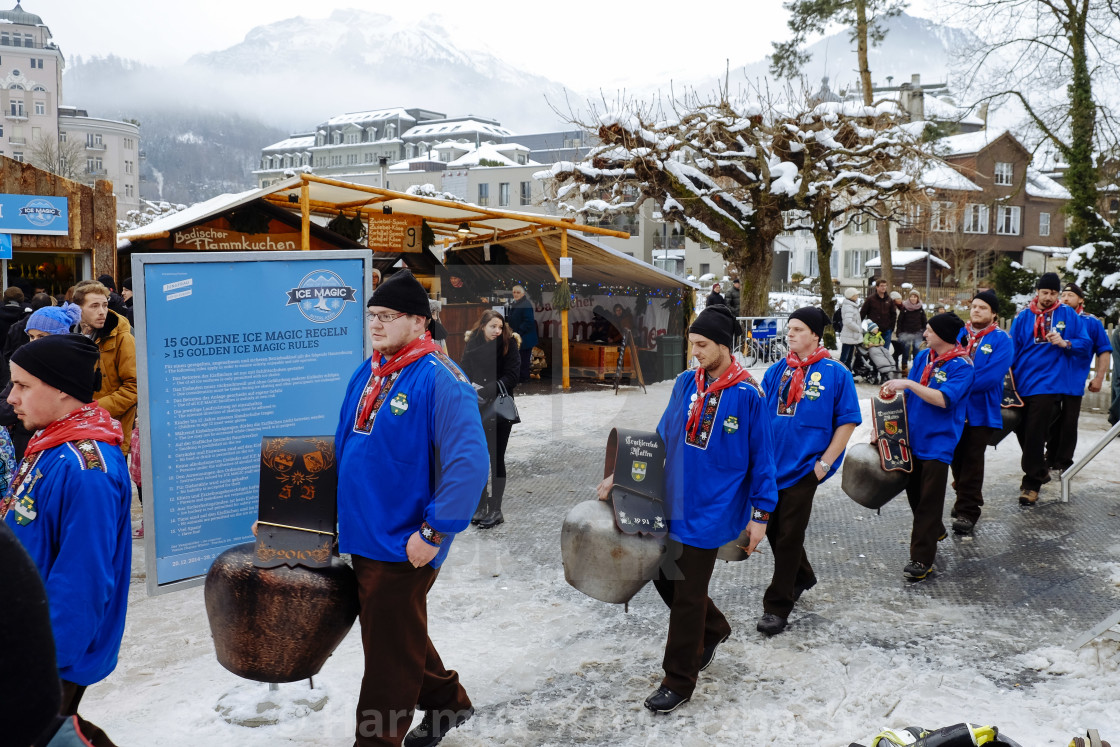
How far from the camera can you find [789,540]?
15.9ft

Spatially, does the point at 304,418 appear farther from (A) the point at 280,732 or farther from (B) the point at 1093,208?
(B) the point at 1093,208

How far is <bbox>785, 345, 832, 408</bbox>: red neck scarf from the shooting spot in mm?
5000

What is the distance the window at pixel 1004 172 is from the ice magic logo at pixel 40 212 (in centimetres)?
5219

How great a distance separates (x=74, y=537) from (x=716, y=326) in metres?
2.65

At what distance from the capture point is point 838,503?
797 cm

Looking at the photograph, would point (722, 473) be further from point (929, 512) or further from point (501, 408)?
point (501, 408)

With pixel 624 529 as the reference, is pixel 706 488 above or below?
above

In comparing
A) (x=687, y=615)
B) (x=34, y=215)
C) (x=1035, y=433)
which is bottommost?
(x=687, y=615)

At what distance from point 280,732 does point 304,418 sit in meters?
1.51

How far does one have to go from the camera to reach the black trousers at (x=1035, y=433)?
7.78 m

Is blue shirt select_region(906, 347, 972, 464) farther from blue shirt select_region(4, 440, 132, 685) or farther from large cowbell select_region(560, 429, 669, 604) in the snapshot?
blue shirt select_region(4, 440, 132, 685)

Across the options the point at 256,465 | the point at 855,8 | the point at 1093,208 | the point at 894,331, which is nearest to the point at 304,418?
the point at 256,465

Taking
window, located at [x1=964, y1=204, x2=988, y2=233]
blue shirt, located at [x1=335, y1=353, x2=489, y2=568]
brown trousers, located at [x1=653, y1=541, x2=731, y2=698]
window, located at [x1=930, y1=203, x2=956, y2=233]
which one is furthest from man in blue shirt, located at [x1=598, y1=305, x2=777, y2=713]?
window, located at [x1=964, y1=204, x2=988, y2=233]

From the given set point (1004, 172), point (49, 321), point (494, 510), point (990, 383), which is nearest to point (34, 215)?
point (49, 321)
